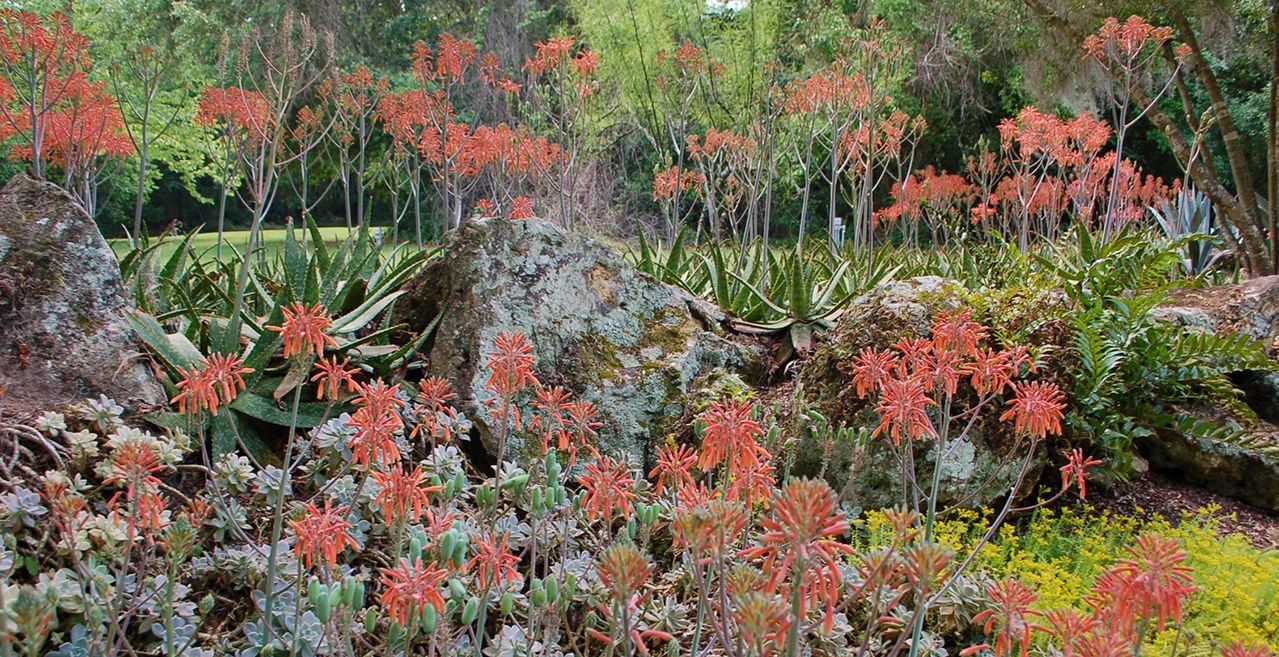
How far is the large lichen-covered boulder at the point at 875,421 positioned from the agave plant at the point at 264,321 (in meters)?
1.27

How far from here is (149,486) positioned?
108 cm

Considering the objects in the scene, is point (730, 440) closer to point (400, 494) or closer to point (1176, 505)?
point (400, 494)

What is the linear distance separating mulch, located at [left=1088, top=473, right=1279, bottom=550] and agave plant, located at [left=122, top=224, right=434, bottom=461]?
7.81 feet

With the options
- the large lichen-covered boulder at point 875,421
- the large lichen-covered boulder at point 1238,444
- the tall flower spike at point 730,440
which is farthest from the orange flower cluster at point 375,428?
the large lichen-covered boulder at point 1238,444

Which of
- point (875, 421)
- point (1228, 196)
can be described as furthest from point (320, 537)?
point (1228, 196)

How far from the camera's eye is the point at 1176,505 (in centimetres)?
287

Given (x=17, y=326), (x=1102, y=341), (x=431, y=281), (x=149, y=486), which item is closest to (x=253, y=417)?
(x=17, y=326)

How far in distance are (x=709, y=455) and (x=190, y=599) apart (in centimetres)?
112

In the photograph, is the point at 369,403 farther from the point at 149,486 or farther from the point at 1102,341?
the point at 1102,341

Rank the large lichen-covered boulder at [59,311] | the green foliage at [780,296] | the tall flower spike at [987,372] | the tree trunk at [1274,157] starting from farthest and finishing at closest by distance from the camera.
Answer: the tree trunk at [1274,157]
the green foliage at [780,296]
the large lichen-covered boulder at [59,311]
the tall flower spike at [987,372]

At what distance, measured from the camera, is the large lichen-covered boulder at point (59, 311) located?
1.88 m

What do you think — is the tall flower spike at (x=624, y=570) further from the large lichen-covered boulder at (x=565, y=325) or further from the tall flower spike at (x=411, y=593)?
the large lichen-covered boulder at (x=565, y=325)

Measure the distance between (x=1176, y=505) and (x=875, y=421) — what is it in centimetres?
131

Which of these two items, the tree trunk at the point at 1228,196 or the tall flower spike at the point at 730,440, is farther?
the tree trunk at the point at 1228,196
